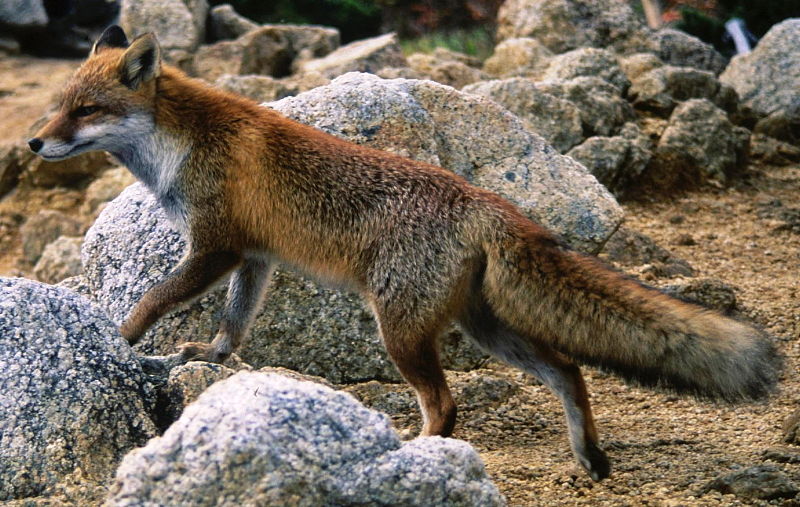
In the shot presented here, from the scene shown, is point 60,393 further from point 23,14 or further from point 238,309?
point 23,14

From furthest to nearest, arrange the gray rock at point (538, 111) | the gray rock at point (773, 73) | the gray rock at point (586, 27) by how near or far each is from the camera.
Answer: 1. the gray rock at point (586, 27)
2. the gray rock at point (773, 73)
3. the gray rock at point (538, 111)

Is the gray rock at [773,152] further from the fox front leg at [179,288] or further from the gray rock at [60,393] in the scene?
the gray rock at [60,393]

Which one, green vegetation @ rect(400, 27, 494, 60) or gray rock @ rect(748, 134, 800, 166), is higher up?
gray rock @ rect(748, 134, 800, 166)

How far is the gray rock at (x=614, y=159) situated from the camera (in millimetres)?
9766

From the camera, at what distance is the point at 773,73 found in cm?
1295

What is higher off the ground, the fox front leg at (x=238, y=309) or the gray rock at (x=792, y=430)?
the gray rock at (x=792, y=430)

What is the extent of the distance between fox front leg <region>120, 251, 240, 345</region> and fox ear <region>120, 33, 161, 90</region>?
1139 millimetres

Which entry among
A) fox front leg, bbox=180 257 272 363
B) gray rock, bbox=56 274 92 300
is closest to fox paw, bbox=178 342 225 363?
fox front leg, bbox=180 257 272 363

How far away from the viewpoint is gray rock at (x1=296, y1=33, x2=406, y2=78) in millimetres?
13266

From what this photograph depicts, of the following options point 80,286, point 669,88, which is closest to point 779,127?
point 669,88

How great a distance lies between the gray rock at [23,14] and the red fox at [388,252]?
12776 millimetres

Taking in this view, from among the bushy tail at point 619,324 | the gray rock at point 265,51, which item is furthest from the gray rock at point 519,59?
the bushy tail at point 619,324

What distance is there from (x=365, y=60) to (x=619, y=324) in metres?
9.30

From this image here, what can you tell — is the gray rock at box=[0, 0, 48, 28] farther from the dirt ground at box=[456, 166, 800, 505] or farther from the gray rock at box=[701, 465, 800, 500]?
the gray rock at box=[701, 465, 800, 500]
